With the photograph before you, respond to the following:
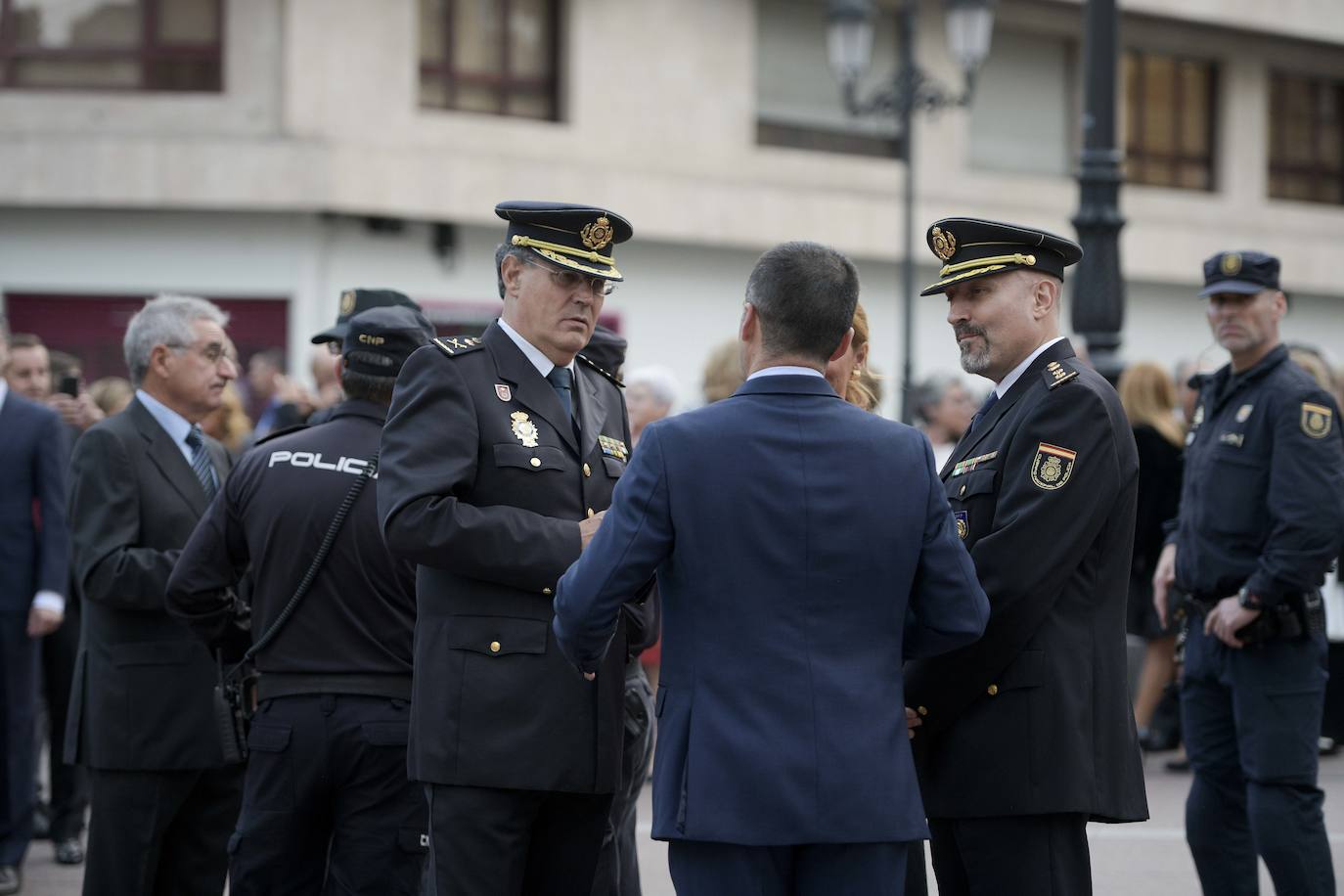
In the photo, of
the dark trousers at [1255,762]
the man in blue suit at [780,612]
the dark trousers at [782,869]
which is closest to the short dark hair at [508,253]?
the man in blue suit at [780,612]

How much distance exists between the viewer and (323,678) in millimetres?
4984

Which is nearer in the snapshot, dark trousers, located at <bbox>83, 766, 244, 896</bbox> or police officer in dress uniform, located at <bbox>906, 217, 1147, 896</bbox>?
police officer in dress uniform, located at <bbox>906, 217, 1147, 896</bbox>

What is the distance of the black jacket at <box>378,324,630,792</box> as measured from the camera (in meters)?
4.22

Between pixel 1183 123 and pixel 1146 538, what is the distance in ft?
48.5

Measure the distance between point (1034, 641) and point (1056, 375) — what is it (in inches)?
26.0

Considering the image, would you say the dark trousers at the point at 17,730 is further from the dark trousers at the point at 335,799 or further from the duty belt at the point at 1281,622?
the duty belt at the point at 1281,622

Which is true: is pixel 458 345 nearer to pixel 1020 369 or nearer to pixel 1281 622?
pixel 1020 369

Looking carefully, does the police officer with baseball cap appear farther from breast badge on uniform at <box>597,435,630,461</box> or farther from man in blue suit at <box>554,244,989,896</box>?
man in blue suit at <box>554,244,989,896</box>

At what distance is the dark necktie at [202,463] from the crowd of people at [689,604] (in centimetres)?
2

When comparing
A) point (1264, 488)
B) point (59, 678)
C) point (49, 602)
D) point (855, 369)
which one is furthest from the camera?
point (59, 678)

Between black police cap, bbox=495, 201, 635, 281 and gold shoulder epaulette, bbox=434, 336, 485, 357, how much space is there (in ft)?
0.91

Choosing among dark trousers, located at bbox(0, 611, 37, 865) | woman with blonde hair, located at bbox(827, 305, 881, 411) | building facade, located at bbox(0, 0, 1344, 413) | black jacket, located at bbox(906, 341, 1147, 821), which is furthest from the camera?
building facade, located at bbox(0, 0, 1344, 413)

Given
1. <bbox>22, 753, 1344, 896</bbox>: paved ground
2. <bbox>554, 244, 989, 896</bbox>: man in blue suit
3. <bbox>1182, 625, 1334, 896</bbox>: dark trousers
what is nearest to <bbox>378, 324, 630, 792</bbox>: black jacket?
<bbox>554, 244, 989, 896</bbox>: man in blue suit

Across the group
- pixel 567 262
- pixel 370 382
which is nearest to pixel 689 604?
pixel 567 262
